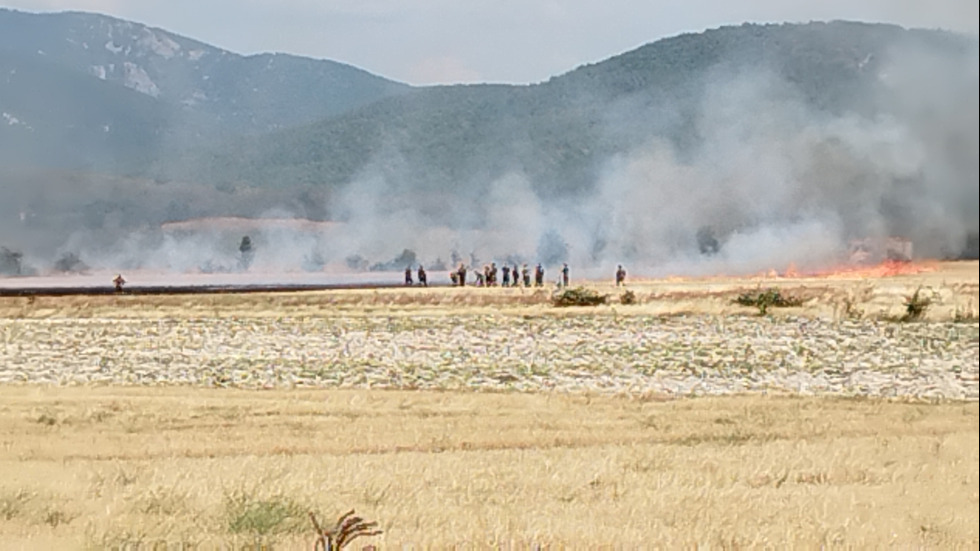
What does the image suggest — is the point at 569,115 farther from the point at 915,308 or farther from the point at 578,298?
the point at 915,308

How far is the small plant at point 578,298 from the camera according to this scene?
5694 centimetres

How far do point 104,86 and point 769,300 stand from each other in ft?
155

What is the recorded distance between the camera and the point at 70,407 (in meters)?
13.6

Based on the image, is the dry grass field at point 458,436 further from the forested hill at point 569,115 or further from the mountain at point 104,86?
the forested hill at point 569,115

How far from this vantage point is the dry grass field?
39.0ft

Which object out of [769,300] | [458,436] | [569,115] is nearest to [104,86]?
[458,436]

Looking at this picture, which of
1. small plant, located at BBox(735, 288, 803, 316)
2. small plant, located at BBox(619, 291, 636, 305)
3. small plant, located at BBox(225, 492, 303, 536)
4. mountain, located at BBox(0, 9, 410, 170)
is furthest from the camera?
small plant, located at BBox(619, 291, 636, 305)

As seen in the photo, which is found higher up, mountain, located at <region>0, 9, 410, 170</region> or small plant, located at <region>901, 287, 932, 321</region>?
mountain, located at <region>0, 9, 410, 170</region>

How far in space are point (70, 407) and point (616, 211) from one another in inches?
3823

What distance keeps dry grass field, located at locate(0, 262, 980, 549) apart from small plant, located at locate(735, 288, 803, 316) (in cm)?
1516

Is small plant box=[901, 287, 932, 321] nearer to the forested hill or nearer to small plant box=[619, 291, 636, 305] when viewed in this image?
small plant box=[619, 291, 636, 305]

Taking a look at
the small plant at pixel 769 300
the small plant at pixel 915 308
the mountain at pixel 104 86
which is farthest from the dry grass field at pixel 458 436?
the small plant at pixel 769 300

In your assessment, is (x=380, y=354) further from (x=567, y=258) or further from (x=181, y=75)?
(x=567, y=258)

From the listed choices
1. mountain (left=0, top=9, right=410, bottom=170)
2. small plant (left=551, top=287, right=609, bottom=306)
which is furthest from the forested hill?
mountain (left=0, top=9, right=410, bottom=170)
